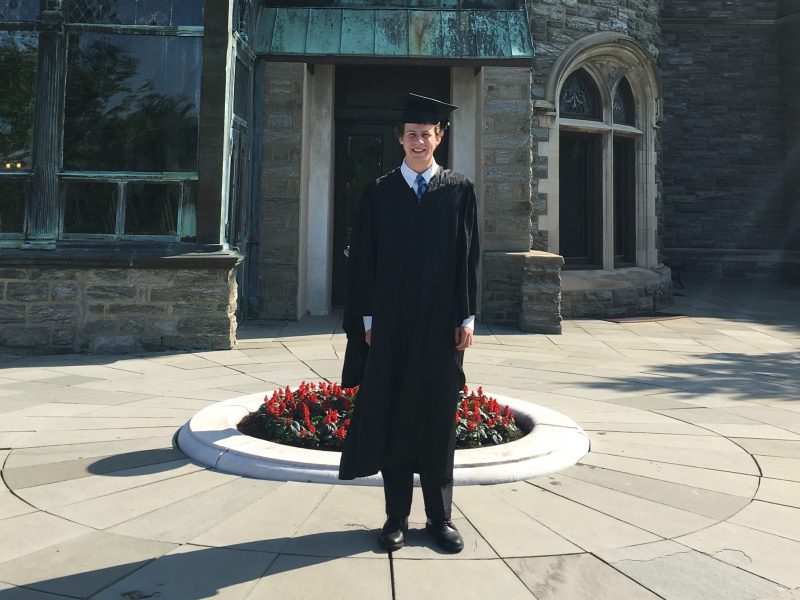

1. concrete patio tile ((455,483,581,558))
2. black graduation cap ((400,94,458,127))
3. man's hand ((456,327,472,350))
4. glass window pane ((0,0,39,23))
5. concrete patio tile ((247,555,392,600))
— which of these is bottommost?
concrete patio tile ((247,555,392,600))

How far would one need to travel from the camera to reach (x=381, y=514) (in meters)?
3.00

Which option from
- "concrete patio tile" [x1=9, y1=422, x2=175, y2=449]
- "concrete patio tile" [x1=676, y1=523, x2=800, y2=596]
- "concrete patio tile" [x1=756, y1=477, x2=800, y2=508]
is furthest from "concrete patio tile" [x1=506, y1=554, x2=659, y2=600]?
"concrete patio tile" [x1=9, y1=422, x2=175, y2=449]

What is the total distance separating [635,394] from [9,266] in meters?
6.44

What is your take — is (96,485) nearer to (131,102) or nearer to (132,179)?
(132,179)

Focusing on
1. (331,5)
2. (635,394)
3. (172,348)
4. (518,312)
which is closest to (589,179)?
(518,312)

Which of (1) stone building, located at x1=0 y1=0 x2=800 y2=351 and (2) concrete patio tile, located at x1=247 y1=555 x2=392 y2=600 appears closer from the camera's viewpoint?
(2) concrete patio tile, located at x1=247 y1=555 x2=392 y2=600

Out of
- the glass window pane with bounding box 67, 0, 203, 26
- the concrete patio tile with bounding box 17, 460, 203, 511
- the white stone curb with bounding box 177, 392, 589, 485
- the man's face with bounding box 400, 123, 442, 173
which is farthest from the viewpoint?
the glass window pane with bounding box 67, 0, 203, 26

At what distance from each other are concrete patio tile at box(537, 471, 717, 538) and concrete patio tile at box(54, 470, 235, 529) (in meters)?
1.74

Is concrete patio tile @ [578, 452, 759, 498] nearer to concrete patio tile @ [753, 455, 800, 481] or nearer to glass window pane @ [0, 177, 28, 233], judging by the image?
concrete patio tile @ [753, 455, 800, 481]

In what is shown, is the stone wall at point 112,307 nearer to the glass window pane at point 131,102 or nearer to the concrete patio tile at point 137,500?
the glass window pane at point 131,102

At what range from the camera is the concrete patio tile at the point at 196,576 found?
226 cm

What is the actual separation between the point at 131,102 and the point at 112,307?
2250 mm

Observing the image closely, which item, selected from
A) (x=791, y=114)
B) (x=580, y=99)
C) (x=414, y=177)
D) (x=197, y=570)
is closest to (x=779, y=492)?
(x=414, y=177)

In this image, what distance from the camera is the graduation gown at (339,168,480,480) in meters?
2.78
